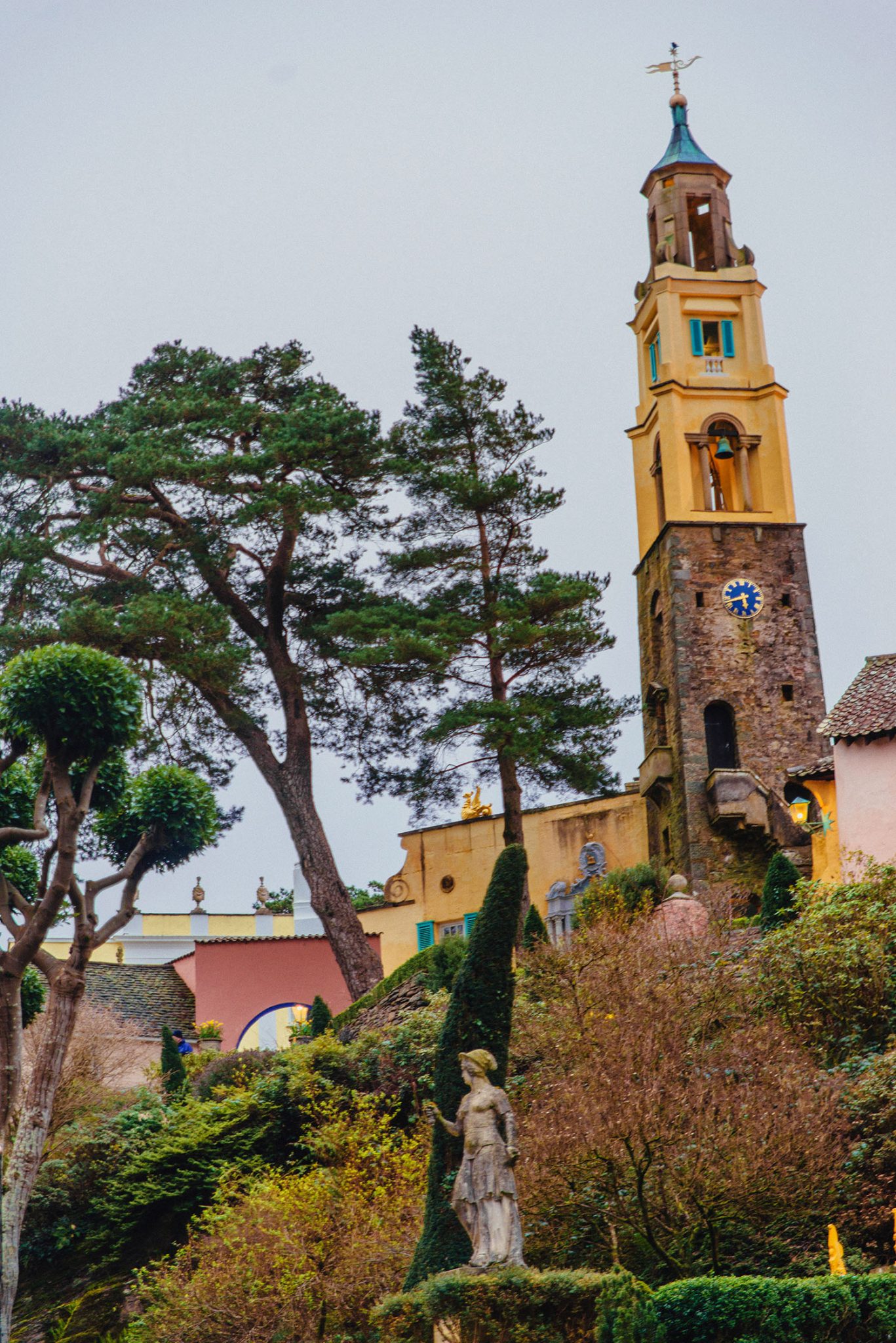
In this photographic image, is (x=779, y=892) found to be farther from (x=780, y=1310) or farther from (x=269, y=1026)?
(x=269, y=1026)

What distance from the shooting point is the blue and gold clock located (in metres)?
34.0

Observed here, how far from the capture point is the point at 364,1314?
16234mm

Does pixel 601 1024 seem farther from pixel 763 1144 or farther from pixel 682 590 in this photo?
pixel 682 590

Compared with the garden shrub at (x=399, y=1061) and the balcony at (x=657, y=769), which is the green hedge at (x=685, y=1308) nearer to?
the garden shrub at (x=399, y=1061)

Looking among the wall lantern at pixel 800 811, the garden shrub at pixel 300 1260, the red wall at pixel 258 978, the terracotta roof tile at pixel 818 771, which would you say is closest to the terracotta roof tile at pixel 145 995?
the red wall at pixel 258 978

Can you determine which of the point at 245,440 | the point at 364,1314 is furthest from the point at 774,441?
the point at 364,1314

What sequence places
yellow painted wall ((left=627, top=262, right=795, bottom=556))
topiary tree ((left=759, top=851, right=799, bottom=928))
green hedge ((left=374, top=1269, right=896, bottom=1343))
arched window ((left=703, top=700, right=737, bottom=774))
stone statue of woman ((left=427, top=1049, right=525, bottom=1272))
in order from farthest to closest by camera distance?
yellow painted wall ((left=627, top=262, right=795, bottom=556)) → arched window ((left=703, top=700, right=737, bottom=774)) → topiary tree ((left=759, top=851, right=799, bottom=928)) → stone statue of woman ((left=427, top=1049, right=525, bottom=1272)) → green hedge ((left=374, top=1269, right=896, bottom=1343))

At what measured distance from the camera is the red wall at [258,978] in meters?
35.9

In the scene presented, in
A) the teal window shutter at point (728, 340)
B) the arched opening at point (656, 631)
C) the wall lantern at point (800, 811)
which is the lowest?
the wall lantern at point (800, 811)

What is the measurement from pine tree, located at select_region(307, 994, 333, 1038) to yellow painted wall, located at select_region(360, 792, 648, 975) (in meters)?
6.61

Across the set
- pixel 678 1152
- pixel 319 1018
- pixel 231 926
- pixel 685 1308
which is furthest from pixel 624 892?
pixel 685 1308

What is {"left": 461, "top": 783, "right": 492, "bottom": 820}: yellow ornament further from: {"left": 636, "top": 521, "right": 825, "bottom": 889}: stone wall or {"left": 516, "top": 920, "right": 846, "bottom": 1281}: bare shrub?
{"left": 516, "top": 920, "right": 846, "bottom": 1281}: bare shrub

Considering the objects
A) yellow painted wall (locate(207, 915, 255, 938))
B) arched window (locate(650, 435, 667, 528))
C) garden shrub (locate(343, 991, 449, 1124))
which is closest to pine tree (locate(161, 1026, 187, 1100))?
garden shrub (locate(343, 991, 449, 1124))

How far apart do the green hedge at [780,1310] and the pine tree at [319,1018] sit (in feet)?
52.7
